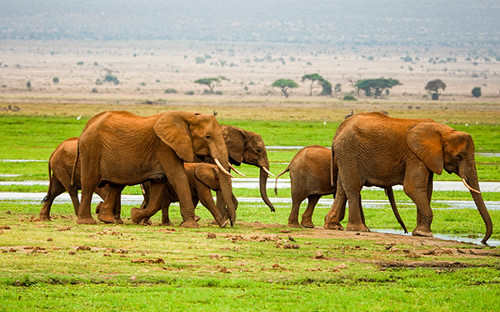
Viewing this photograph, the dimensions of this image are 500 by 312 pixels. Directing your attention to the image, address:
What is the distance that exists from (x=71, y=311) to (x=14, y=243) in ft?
14.0

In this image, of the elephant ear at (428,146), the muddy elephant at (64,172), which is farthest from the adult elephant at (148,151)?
the elephant ear at (428,146)

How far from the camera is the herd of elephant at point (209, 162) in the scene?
57.1 ft

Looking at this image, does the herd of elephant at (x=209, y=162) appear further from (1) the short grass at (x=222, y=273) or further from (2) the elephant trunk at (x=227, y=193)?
(1) the short grass at (x=222, y=273)

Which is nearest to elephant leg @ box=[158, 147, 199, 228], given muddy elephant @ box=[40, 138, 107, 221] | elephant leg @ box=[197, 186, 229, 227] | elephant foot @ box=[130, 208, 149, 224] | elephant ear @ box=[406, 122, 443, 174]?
elephant leg @ box=[197, 186, 229, 227]

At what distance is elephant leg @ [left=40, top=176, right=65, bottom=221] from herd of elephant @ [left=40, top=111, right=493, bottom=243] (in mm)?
27

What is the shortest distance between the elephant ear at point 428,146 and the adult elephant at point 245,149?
3.58m

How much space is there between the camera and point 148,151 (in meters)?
17.5

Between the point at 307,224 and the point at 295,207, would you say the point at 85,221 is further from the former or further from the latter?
the point at 307,224

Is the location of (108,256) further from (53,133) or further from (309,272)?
(53,133)

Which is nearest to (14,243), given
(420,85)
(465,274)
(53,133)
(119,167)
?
(119,167)

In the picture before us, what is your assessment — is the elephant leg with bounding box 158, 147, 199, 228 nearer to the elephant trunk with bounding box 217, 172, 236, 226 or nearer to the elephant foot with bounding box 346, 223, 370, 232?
the elephant trunk with bounding box 217, 172, 236, 226

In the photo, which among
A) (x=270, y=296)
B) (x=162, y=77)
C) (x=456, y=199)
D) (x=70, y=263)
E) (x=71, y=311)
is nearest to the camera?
(x=71, y=311)

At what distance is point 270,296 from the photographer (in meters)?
10.7

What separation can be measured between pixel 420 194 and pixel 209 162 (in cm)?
415
